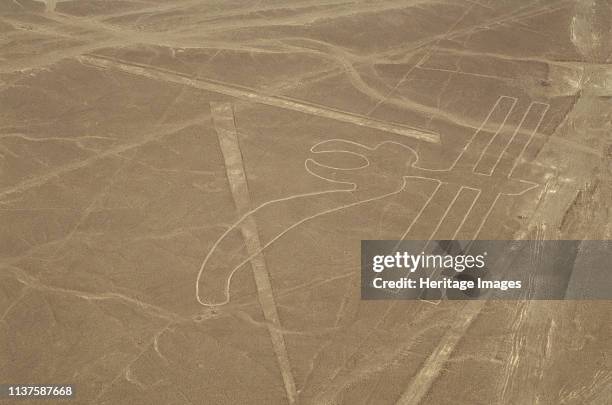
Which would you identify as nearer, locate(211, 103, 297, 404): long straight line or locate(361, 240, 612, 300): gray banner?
locate(211, 103, 297, 404): long straight line

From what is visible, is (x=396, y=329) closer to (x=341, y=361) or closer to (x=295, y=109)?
(x=341, y=361)

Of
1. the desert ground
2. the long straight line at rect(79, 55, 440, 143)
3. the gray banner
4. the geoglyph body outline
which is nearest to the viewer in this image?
the desert ground

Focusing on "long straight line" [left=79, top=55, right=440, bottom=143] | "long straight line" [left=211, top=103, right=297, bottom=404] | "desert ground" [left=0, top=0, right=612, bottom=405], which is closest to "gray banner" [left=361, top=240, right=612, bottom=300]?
"desert ground" [left=0, top=0, right=612, bottom=405]

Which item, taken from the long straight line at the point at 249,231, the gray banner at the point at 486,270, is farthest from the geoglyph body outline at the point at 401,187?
the gray banner at the point at 486,270

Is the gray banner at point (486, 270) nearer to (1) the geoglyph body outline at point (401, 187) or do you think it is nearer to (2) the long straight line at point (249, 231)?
(1) the geoglyph body outline at point (401, 187)

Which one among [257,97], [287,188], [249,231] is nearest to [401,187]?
[287,188]

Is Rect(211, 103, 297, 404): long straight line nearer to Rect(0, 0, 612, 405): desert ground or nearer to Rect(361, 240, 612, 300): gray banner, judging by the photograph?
Rect(0, 0, 612, 405): desert ground
